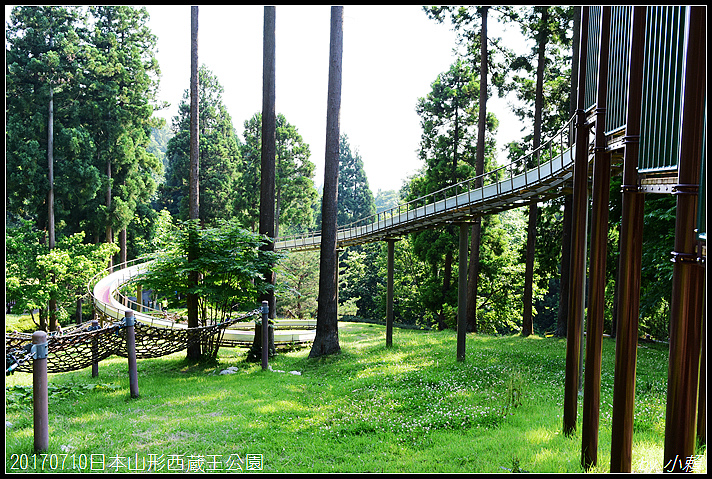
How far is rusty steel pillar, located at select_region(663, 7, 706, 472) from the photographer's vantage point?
2480mm

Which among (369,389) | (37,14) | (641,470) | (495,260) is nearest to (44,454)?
(369,389)

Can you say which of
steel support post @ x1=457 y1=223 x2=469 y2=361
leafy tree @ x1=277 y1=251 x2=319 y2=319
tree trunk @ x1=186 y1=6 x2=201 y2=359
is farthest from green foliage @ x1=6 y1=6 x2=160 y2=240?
steel support post @ x1=457 y1=223 x2=469 y2=361

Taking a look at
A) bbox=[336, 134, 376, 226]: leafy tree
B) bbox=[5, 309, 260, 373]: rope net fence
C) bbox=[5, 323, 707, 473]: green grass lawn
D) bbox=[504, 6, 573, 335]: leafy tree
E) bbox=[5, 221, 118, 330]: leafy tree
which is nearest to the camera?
bbox=[5, 323, 707, 473]: green grass lawn

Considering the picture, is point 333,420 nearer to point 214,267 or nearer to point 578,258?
point 578,258

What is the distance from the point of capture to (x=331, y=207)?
38.4ft

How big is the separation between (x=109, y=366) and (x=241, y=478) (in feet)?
26.4

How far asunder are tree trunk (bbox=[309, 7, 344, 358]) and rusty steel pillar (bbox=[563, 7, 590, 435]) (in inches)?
289

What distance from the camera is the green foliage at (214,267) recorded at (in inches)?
385

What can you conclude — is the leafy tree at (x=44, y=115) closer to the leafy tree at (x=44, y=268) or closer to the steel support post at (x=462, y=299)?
the leafy tree at (x=44, y=268)

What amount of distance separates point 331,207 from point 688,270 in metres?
9.56

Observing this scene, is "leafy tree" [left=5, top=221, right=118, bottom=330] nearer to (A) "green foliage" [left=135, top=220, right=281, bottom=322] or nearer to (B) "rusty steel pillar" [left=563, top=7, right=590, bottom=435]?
(A) "green foliage" [left=135, top=220, right=281, bottom=322]

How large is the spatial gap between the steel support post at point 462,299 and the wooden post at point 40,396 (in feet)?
23.2

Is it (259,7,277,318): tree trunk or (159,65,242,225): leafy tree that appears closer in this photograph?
(259,7,277,318): tree trunk

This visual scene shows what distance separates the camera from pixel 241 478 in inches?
163
